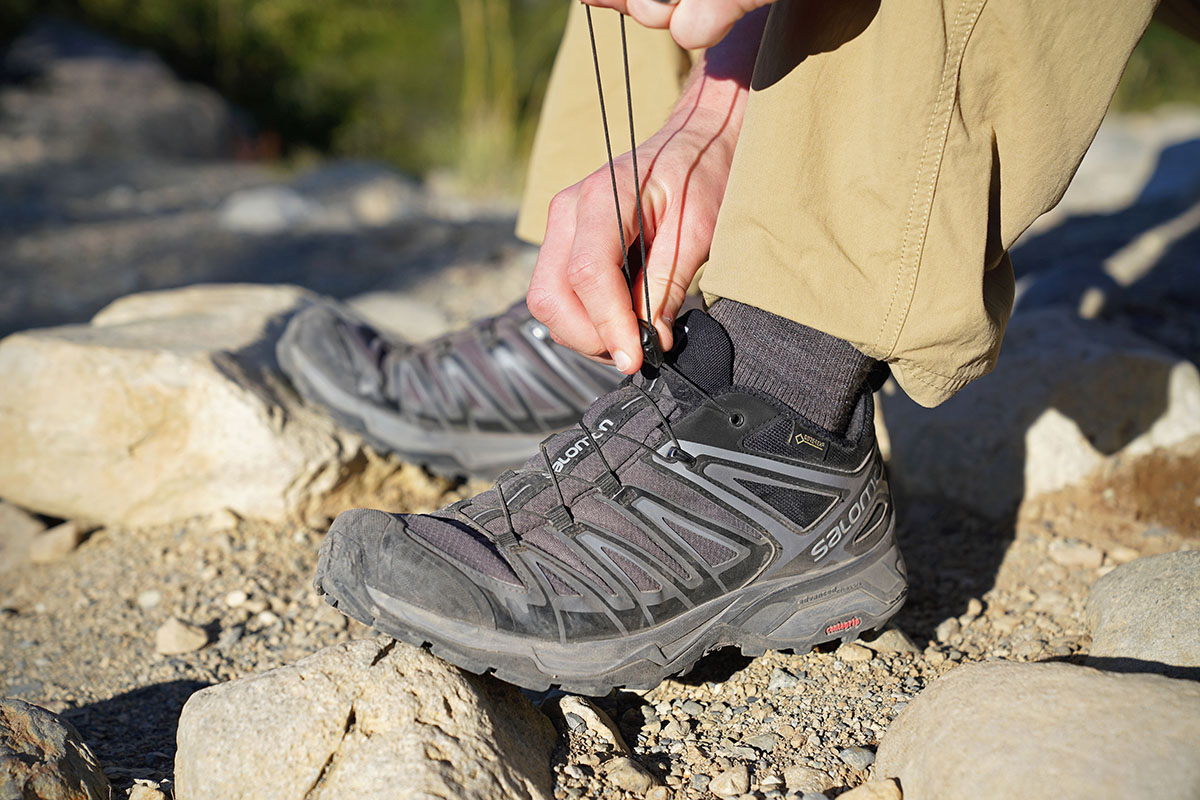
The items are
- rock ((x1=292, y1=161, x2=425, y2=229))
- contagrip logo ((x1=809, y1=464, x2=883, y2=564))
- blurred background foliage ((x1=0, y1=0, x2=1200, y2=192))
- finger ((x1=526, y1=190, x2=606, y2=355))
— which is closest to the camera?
finger ((x1=526, y1=190, x2=606, y2=355))

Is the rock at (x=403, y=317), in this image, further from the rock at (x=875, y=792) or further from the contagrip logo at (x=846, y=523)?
the rock at (x=875, y=792)

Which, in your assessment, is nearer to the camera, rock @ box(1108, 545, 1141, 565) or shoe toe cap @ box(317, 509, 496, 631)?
shoe toe cap @ box(317, 509, 496, 631)

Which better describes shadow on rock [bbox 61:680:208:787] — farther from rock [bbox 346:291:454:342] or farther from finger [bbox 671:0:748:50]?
rock [bbox 346:291:454:342]

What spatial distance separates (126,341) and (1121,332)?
2.19 metres

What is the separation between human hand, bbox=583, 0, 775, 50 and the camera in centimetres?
94

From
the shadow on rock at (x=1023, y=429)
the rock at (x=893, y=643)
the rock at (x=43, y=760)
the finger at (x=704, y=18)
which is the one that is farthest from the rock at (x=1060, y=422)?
the rock at (x=43, y=760)

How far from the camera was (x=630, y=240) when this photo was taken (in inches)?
47.8

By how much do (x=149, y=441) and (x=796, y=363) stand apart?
1.38 meters

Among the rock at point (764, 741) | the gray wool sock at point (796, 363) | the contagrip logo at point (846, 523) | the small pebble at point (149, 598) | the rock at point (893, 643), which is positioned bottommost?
the small pebble at point (149, 598)

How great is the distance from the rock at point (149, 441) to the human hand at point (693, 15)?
124 centimetres

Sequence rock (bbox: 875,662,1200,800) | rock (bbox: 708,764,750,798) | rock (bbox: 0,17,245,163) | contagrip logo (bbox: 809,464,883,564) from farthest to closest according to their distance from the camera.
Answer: rock (bbox: 0,17,245,163) < contagrip logo (bbox: 809,464,883,564) < rock (bbox: 708,764,750,798) < rock (bbox: 875,662,1200,800)

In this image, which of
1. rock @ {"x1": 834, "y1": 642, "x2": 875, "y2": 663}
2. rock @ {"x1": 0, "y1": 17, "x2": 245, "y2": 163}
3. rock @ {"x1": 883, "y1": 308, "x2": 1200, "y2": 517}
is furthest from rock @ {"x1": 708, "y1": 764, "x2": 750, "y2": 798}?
rock @ {"x1": 0, "y1": 17, "x2": 245, "y2": 163}

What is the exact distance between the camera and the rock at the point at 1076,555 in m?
1.61

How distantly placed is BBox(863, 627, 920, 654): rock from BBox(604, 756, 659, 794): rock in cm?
44
